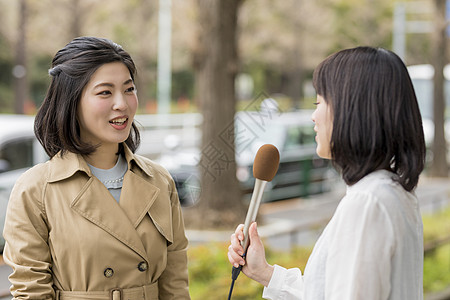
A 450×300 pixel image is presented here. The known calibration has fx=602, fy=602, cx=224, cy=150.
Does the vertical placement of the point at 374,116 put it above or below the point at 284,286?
above

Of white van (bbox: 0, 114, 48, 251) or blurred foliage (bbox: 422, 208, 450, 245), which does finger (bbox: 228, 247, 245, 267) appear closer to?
blurred foliage (bbox: 422, 208, 450, 245)

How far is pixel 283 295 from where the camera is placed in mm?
2016

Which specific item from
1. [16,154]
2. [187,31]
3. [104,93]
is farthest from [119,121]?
[187,31]

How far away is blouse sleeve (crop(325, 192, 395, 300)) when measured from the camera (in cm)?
155

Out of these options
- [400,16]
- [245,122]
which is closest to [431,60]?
[400,16]

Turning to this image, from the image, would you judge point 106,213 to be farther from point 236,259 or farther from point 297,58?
point 297,58

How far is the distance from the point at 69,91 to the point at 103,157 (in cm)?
27

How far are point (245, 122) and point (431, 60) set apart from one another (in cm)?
979

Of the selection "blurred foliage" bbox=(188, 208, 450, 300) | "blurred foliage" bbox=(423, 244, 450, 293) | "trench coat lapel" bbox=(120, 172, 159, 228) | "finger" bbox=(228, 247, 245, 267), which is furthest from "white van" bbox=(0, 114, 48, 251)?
"finger" bbox=(228, 247, 245, 267)

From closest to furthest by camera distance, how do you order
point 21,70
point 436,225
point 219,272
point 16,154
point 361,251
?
point 361,251 < point 219,272 < point 16,154 < point 436,225 < point 21,70

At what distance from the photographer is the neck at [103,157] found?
6.91 feet

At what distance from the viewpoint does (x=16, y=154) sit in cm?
752

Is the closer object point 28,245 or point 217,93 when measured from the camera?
point 28,245

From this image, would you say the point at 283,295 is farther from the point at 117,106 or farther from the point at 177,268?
the point at 117,106
